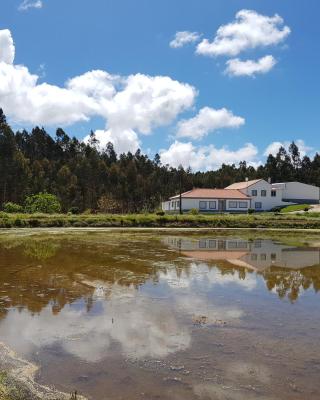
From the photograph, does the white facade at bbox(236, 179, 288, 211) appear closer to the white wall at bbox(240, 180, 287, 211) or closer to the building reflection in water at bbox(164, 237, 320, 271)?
the white wall at bbox(240, 180, 287, 211)

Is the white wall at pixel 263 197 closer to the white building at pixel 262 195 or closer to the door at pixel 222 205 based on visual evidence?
the white building at pixel 262 195

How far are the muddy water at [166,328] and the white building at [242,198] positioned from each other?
166 ft

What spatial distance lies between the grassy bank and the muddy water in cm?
2630

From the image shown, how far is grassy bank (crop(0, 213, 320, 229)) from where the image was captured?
142 feet

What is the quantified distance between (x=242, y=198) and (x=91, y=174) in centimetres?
3559

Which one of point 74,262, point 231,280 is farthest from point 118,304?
point 74,262

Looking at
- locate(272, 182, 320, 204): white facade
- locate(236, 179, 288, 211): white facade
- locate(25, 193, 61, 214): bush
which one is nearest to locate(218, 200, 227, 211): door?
locate(236, 179, 288, 211): white facade

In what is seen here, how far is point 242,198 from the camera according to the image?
6994cm

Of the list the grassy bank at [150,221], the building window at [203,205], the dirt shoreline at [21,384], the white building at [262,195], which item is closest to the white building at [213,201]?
the building window at [203,205]

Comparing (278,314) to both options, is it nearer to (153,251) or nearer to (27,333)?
(27,333)

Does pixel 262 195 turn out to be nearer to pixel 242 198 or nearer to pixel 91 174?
pixel 242 198

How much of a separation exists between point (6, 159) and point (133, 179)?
30686 mm

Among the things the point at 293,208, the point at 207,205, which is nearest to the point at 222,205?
the point at 207,205

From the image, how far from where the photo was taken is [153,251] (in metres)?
23.2
